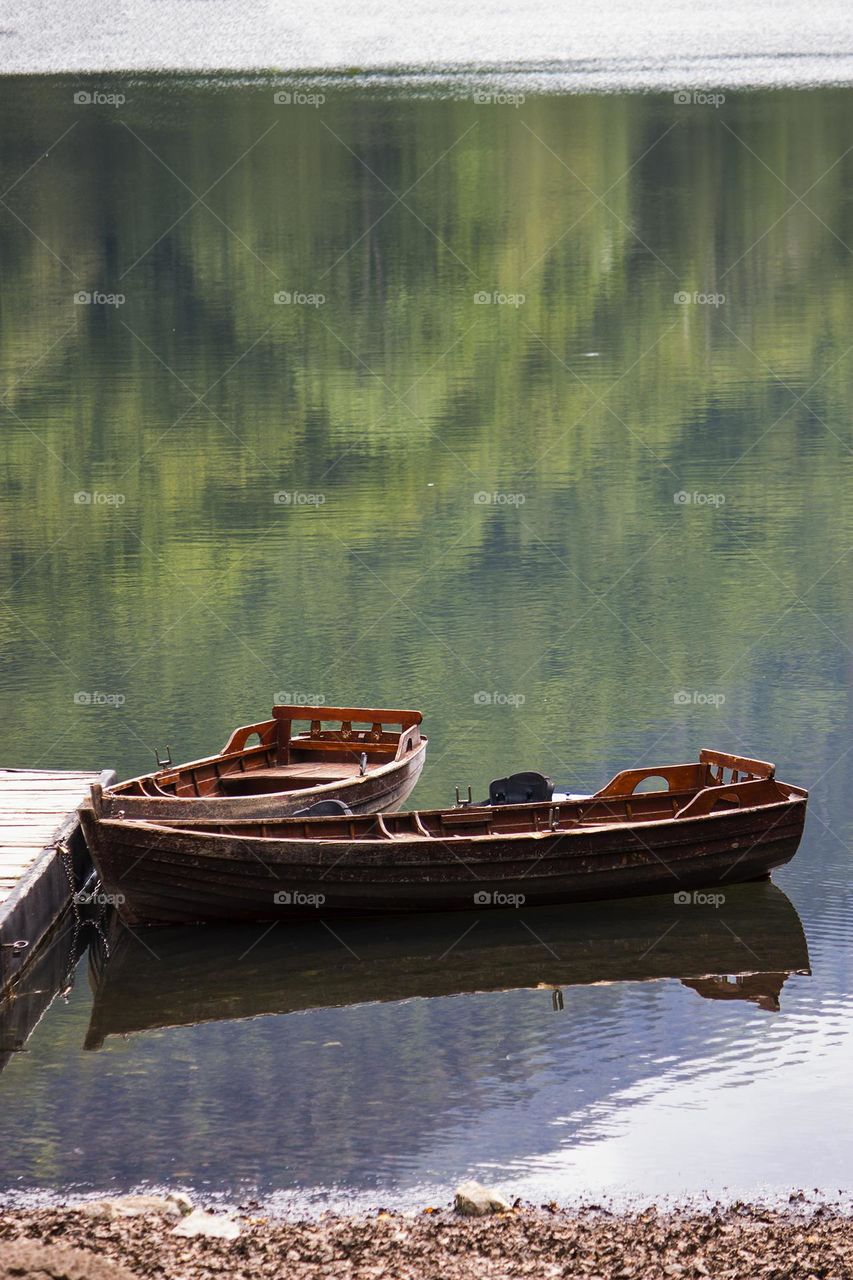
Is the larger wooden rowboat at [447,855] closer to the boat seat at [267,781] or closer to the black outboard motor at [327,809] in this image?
the black outboard motor at [327,809]

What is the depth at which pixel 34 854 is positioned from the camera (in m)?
18.7

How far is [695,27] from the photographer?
471ft

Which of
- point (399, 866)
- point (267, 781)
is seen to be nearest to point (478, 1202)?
point (399, 866)

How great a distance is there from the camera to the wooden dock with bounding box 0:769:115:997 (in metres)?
17.3

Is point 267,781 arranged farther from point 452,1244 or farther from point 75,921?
point 452,1244

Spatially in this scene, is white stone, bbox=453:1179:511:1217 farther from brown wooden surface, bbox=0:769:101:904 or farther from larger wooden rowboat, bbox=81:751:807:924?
brown wooden surface, bbox=0:769:101:904

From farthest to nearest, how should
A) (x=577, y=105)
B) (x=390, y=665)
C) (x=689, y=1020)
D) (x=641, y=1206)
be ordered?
(x=577, y=105)
(x=390, y=665)
(x=689, y=1020)
(x=641, y=1206)

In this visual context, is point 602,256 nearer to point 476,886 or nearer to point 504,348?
point 504,348

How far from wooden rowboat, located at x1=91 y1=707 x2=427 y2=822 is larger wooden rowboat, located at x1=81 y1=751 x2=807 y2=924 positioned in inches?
23.1

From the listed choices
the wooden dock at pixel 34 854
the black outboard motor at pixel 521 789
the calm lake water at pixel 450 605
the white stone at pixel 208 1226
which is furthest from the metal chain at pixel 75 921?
the white stone at pixel 208 1226

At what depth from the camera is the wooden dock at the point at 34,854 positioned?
17266mm

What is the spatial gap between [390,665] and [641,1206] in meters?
16.2

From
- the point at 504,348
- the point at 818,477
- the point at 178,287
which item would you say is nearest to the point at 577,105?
the point at 178,287

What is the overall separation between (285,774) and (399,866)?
125 inches
